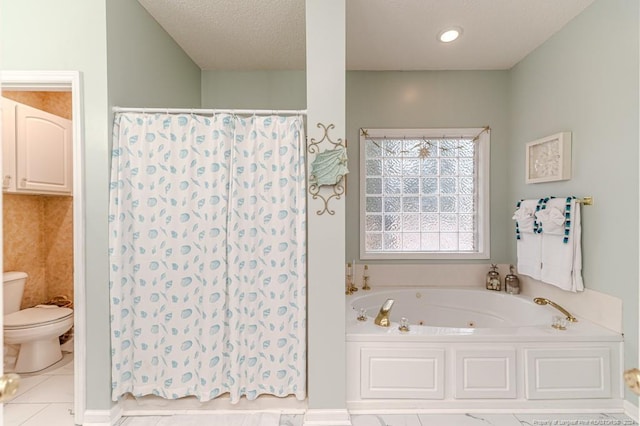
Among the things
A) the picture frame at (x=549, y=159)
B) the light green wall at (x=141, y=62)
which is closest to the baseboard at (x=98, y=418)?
the light green wall at (x=141, y=62)

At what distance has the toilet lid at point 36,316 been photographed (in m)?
2.57

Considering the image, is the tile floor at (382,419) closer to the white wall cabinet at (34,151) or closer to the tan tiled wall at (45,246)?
the tan tiled wall at (45,246)

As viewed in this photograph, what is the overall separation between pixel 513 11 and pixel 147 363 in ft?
10.7

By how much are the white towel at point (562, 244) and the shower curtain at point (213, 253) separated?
177 cm

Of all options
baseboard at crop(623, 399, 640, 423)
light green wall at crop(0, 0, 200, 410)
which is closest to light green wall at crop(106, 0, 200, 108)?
light green wall at crop(0, 0, 200, 410)

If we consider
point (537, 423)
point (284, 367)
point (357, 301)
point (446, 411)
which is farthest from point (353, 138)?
point (537, 423)

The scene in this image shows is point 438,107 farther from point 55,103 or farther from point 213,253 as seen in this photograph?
point 55,103

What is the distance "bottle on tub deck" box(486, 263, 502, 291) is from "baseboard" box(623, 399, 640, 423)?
3.74ft

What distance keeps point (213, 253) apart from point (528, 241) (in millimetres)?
2372

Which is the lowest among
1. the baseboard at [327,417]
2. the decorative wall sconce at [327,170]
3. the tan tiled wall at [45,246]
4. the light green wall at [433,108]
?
the baseboard at [327,417]

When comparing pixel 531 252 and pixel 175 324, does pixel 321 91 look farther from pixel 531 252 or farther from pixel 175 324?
pixel 531 252

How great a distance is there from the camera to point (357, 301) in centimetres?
290

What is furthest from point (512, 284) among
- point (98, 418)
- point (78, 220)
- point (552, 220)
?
point (78, 220)

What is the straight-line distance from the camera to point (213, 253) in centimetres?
213
